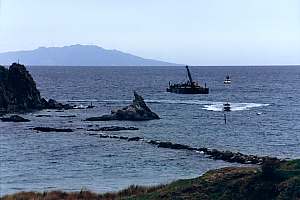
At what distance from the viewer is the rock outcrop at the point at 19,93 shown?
11300 cm

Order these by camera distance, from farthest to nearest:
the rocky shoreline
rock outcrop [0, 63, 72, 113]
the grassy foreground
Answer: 1. rock outcrop [0, 63, 72, 113]
2. the rocky shoreline
3. the grassy foreground

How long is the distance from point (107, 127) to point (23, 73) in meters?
42.0

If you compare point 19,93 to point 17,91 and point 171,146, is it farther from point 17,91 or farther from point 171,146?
point 171,146

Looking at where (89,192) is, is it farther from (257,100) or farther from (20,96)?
(257,100)

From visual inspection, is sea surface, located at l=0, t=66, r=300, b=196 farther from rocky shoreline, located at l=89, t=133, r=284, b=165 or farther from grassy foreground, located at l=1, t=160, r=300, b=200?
grassy foreground, located at l=1, t=160, r=300, b=200

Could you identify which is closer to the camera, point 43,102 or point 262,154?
point 262,154

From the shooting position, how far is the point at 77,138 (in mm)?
73625

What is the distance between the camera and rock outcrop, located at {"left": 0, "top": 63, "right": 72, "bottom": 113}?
113000mm

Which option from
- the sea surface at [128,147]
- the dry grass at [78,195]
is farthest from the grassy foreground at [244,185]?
the sea surface at [128,147]

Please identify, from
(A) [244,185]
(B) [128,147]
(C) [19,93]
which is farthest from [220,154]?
(C) [19,93]

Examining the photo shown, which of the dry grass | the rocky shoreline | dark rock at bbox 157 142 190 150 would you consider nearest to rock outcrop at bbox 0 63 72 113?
the rocky shoreline

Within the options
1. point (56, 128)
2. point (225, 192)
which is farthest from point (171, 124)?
point (225, 192)

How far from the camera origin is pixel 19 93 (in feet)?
385

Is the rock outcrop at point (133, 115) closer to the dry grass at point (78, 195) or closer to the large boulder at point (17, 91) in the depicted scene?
the large boulder at point (17, 91)
